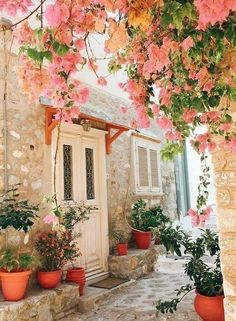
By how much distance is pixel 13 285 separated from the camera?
3.70 m

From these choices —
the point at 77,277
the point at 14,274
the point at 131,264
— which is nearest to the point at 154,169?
the point at 131,264

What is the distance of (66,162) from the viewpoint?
208 inches

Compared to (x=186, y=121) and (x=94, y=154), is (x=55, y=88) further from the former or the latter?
(x=94, y=154)

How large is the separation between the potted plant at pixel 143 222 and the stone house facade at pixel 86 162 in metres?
0.19

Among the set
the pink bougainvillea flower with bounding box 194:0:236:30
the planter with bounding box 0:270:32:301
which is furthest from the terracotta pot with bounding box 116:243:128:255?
the pink bougainvillea flower with bounding box 194:0:236:30

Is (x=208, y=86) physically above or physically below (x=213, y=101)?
above

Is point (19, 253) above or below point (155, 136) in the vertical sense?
below

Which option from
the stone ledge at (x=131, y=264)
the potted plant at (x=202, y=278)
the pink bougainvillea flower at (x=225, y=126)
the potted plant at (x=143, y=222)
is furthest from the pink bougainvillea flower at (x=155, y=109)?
the potted plant at (x=143, y=222)

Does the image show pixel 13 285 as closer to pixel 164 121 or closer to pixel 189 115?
pixel 164 121

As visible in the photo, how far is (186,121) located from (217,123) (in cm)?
23

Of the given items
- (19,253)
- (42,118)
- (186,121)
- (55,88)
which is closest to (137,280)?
(19,253)

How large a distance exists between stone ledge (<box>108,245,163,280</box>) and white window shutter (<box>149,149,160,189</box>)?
75.9 inches

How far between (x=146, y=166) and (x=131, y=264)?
2552 mm

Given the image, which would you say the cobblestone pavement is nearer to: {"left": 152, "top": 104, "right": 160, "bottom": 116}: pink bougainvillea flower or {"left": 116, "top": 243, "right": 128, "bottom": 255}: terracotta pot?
{"left": 116, "top": 243, "right": 128, "bottom": 255}: terracotta pot
